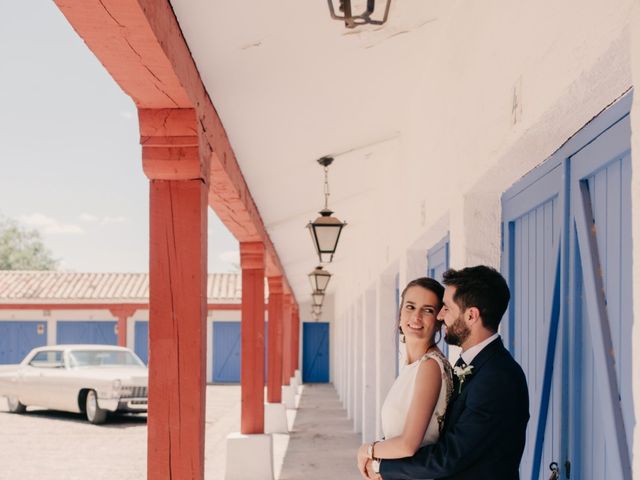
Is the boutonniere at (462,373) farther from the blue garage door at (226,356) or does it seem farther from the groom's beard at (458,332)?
the blue garage door at (226,356)

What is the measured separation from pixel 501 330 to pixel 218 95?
7.40ft

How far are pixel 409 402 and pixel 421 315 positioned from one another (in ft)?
1.15

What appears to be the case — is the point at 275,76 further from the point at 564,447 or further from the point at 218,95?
the point at 564,447

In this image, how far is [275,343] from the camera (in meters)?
14.6

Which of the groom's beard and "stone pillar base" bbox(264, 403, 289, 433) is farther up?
the groom's beard

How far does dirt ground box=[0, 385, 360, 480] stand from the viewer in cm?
983

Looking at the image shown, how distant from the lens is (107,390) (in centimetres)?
1453

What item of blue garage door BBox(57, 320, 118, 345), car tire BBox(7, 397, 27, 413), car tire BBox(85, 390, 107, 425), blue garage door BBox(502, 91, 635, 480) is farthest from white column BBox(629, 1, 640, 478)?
blue garage door BBox(57, 320, 118, 345)

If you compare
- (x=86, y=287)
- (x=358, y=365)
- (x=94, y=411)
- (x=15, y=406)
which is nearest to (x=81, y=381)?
→ (x=94, y=411)

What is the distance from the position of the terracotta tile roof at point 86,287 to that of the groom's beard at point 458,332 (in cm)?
2495

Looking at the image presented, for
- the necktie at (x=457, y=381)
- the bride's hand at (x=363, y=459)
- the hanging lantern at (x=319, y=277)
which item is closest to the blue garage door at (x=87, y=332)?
the hanging lantern at (x=319, y=277)

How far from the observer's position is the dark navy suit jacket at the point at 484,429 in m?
2.27

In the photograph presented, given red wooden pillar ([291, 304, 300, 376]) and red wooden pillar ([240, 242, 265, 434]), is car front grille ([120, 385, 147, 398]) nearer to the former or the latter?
red wooden pillar ([240, 242, 265, 434])

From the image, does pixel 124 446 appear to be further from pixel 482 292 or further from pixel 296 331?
pixel 296 331
